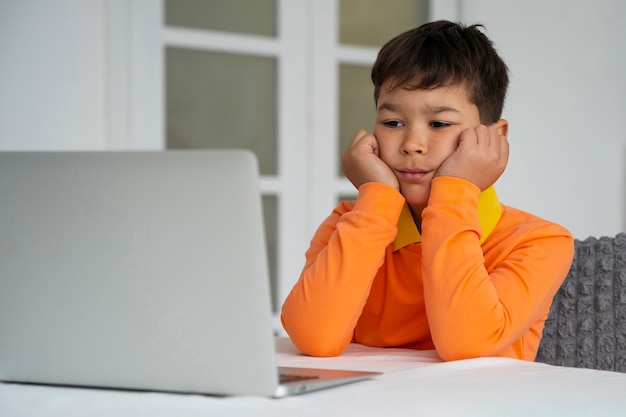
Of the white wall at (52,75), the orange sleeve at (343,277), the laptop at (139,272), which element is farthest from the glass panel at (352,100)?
the laptop at (139,272)

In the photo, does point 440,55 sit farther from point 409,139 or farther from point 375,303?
point 375,303

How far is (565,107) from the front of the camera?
445 cm

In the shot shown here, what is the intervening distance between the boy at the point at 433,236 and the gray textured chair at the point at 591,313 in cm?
11

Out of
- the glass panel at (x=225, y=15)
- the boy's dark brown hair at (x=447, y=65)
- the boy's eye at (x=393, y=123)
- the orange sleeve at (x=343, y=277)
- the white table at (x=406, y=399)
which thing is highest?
the glass panel at (x=225, y=15)

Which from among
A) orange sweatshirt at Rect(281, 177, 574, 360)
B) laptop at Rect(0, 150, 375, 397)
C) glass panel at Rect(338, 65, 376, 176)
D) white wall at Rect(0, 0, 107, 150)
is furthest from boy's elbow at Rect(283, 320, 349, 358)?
glass panel at Rect(338, 65, 376, 176)

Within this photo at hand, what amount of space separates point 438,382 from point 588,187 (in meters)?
3.79

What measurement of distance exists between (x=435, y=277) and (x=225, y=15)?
2.55 m

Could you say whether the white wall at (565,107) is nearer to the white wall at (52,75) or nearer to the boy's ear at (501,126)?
the white wall at (52,75)

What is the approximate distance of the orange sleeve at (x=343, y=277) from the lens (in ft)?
4.29

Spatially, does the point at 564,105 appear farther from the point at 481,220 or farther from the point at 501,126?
the point at 481,220

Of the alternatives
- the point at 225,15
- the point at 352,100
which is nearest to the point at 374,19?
the point at 352,100

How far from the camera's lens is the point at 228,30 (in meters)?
3.63

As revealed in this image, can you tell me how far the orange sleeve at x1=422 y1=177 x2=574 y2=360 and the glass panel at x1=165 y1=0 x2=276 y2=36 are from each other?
2373mm

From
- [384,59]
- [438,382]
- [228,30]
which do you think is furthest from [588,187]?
[438,382]
